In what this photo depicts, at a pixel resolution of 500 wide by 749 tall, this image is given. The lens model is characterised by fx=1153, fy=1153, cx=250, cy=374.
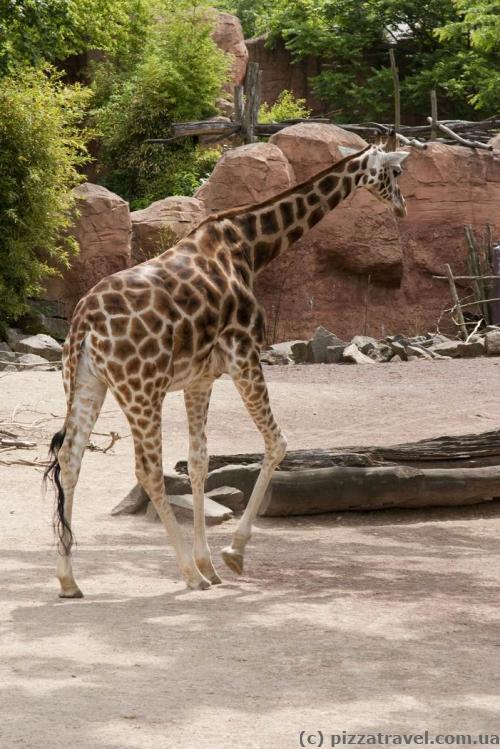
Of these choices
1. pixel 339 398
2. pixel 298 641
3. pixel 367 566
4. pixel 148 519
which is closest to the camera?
pixel 298 641

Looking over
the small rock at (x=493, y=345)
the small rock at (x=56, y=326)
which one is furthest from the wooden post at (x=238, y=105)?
the small rock at (x=493, y=345)

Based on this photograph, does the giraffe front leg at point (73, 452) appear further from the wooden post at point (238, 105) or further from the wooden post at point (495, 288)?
the wooden post at point (238, 105)

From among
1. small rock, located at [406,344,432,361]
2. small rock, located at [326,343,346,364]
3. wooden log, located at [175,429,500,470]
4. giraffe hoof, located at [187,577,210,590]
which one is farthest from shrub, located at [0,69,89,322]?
giraffe hoof, located at [187,577,210,590]

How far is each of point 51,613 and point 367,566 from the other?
204 cm

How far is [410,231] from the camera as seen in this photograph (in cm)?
2098

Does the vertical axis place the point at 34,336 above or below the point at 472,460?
below

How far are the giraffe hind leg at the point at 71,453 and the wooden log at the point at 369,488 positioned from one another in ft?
7.27

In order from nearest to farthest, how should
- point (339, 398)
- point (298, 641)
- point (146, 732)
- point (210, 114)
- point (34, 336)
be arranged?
point (146, 732)
point (298, 641)
point (339, 398)
point (34, 336)
point (210, 114)

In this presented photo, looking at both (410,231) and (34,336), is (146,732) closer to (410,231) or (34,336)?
(34,336)

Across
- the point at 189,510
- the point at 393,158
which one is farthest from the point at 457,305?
the point at 189,510

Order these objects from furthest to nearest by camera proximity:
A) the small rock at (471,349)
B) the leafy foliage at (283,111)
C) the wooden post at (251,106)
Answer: the leafy foliage at (283,111)
the wooden post at (251,106)
the small rock at (471,349)

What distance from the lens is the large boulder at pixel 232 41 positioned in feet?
95.6

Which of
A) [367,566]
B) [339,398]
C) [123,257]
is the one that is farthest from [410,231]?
[367,566]

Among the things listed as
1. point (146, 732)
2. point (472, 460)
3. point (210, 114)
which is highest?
point (210, 114)
